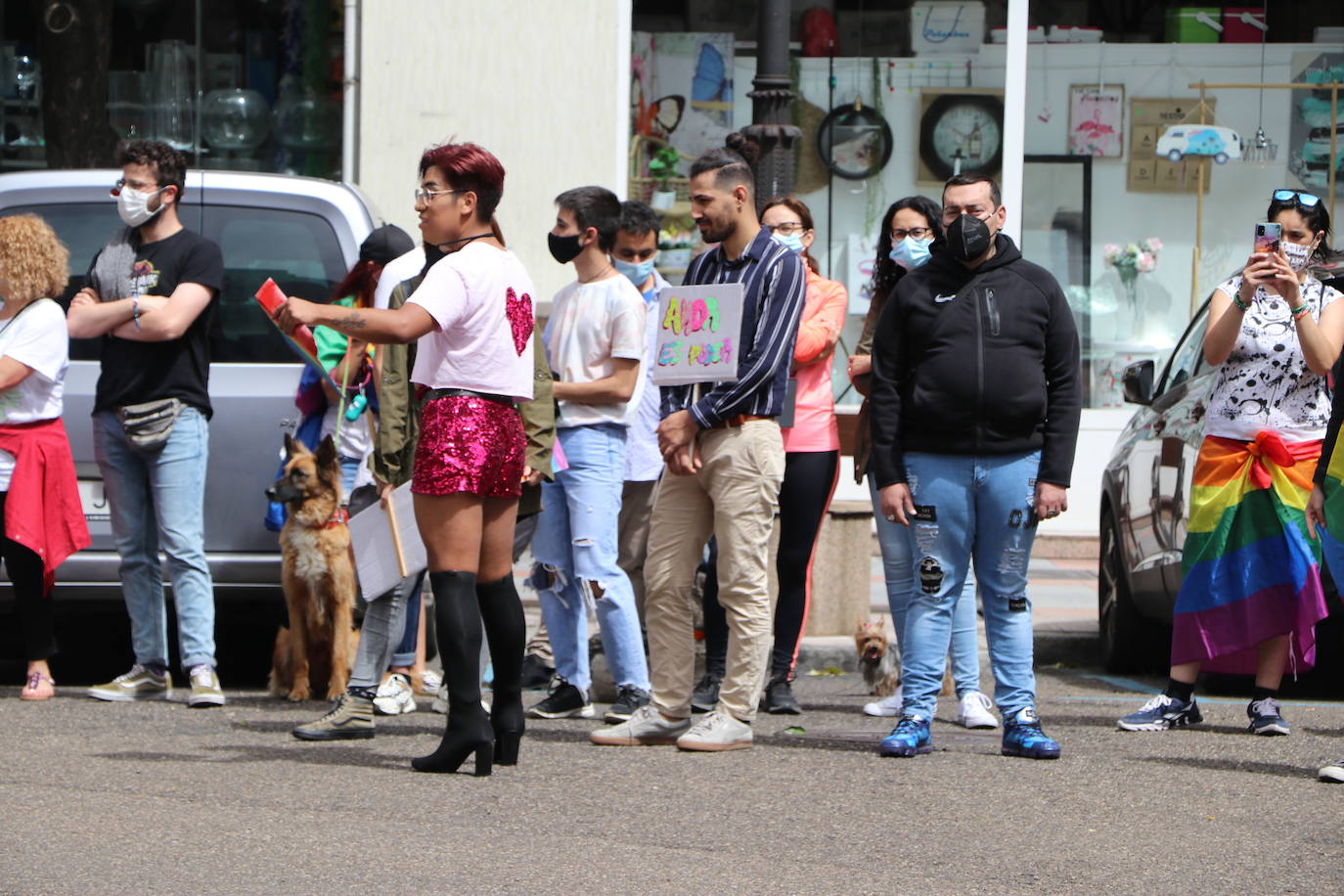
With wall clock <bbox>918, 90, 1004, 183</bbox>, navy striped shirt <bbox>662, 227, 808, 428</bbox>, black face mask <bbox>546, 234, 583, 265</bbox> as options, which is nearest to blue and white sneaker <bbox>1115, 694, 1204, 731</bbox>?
navy striped shirt <bbox>662, 227, 808, 428</bbox>

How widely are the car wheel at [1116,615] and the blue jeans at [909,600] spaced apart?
1715mm

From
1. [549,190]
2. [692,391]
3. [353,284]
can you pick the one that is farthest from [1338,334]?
[549,190]

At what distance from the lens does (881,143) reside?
13539 millimetres

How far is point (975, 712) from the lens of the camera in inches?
292

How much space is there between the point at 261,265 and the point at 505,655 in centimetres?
Answer: 264

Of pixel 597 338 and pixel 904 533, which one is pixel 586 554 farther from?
pixel 904 533

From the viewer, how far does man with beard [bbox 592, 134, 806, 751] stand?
6746mm

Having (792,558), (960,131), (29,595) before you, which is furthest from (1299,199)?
(960,131)

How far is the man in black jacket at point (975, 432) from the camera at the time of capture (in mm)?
6582

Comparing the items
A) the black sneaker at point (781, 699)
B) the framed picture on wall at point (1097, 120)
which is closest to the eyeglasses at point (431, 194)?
the black sneaker at point (781, 699)

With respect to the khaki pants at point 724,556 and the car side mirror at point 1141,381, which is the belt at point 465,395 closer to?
the khaki pants at point 724,556

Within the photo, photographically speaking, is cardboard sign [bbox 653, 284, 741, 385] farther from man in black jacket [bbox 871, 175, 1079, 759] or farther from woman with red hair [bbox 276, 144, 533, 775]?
woman with red hair [bbox 276, 144, 533, 775]

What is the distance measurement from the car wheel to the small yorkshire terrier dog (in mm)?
1403

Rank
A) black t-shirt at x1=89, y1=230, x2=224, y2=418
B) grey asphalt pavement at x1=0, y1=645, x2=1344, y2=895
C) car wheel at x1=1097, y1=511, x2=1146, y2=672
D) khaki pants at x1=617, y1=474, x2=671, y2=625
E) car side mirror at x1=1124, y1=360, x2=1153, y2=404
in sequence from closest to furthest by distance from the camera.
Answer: grey asphalt pavement at x1=0, y1=645, x2=1344, y2=895, black t-shirt at x1=89, y1=230, x2=224, y2=418, khaki pants at x1=617, y1=474, x2=671, y2=625, car side mirror at x1=1124, y1=360, x2=1153, y2=404, car wheel at x1=1097, y1=511, x2=1146, y2=672
